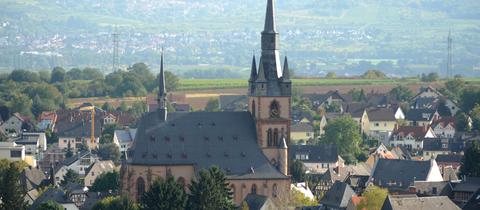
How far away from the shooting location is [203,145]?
10288 centimetres

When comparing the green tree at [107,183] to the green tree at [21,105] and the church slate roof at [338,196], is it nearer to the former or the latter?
the church slate roof at [338,196]

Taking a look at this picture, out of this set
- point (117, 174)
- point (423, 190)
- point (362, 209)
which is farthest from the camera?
point (117, 174)

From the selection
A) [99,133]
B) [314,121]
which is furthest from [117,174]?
[314,121]

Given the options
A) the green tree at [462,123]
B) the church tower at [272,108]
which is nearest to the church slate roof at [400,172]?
the church tower at [272,108]

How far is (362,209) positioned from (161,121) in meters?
13.5

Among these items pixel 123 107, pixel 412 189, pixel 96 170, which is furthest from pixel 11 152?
pixel 123 107

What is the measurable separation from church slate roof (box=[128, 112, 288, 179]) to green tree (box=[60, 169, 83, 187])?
68.9ft

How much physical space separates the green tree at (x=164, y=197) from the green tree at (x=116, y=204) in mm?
1426

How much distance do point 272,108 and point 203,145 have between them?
4.60m

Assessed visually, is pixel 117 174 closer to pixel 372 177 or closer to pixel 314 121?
pixel 372 177

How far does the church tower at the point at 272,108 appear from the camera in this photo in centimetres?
10319

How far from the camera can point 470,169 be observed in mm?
113188

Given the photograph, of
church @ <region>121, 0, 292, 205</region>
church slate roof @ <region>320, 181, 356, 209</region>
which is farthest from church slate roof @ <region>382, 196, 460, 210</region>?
church slate roof @ <region>320, 181, 356, 209</region>

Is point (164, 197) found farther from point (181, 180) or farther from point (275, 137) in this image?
point (275, 137)
